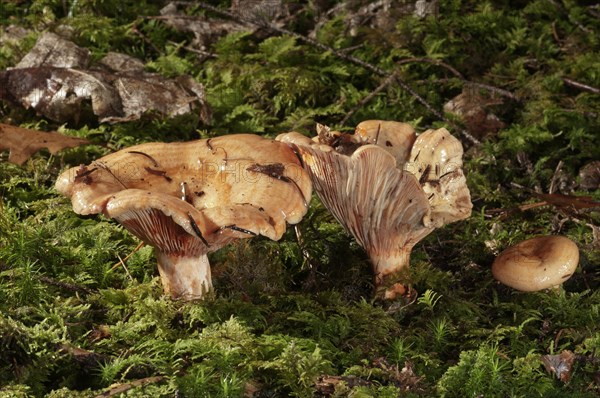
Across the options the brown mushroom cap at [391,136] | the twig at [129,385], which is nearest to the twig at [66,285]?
the twig at [129,385]

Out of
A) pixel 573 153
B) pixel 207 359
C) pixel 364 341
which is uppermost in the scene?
pixel 207 359

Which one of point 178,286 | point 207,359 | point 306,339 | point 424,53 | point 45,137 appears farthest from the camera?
point 424,53

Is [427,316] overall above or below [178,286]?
below

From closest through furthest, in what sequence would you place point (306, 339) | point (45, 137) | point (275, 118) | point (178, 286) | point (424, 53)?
point (306, 339) < point (178, 286) < point (45, 137) < point (275, 118) < point (424, 53)

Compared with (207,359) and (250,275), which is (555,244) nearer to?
(250,275)

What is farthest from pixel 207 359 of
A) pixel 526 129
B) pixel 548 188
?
pixel 526 129

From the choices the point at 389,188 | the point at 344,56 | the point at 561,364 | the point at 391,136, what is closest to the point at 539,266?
the point at 561,364
